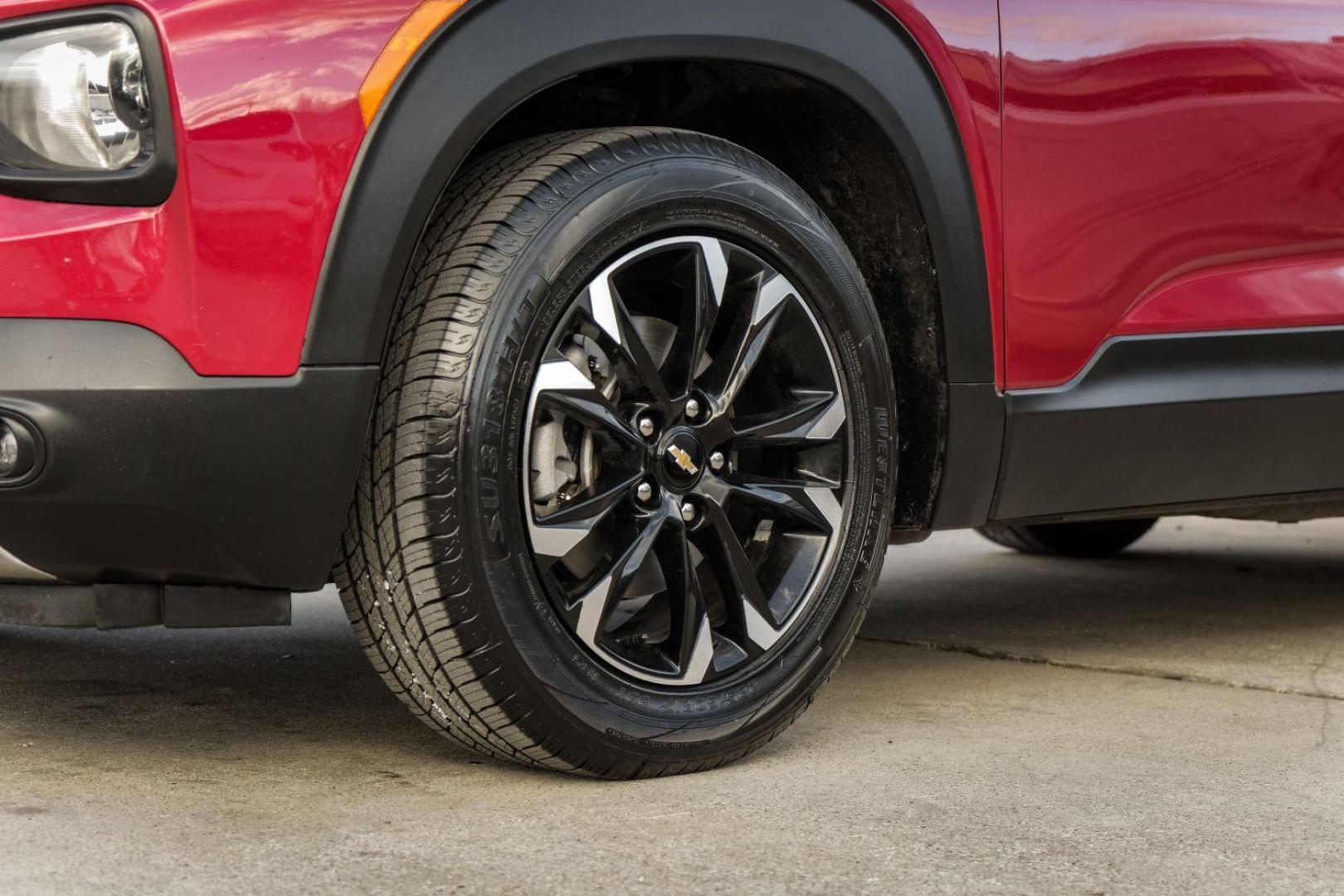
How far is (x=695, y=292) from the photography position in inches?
90.8

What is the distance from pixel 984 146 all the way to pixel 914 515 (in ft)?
1.95

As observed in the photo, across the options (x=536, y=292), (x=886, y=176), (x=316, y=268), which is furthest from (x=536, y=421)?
(x=886, y=176)

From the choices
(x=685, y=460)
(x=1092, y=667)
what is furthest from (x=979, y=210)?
(x=1092, y=667)

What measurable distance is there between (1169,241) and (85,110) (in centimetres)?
170

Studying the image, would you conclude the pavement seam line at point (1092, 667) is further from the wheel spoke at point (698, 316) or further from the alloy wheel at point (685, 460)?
the wheel spoke at point (698, 316)

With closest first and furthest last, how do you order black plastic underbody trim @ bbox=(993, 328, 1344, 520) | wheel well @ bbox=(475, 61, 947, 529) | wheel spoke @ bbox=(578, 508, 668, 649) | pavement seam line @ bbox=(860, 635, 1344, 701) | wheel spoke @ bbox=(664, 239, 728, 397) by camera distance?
wheel spoke @ bbox=(578, 508, 668, 649), wheel spoke @ bbox=(664, 239, 728, 397), wheel well @ bbox=(475, 61, 947, 529), black plastic underbody trim @ bbox=(993, 328, 1344, 520), pavement seam line @ bbox=(860, 635, 1344, 701)

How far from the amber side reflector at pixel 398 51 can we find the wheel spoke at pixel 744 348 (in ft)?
2.02

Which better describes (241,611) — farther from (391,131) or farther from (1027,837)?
(1027,837)

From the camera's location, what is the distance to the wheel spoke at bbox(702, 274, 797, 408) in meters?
2.34

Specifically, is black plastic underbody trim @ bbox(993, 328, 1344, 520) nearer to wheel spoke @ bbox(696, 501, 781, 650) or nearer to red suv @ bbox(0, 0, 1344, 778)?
red suv @ bbox(0, 0, 1344, 778)

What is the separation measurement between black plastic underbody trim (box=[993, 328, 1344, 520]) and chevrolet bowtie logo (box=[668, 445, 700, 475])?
605 millimetres

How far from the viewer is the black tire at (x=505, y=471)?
2068 mm

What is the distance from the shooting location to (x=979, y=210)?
254cm

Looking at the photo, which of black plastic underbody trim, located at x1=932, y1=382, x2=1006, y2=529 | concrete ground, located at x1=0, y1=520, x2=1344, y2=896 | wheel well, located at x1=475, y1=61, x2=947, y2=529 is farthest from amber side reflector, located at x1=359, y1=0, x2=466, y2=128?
black plastic underbody trim, located at x1=932, y1=382, x2=1006, y2=529
